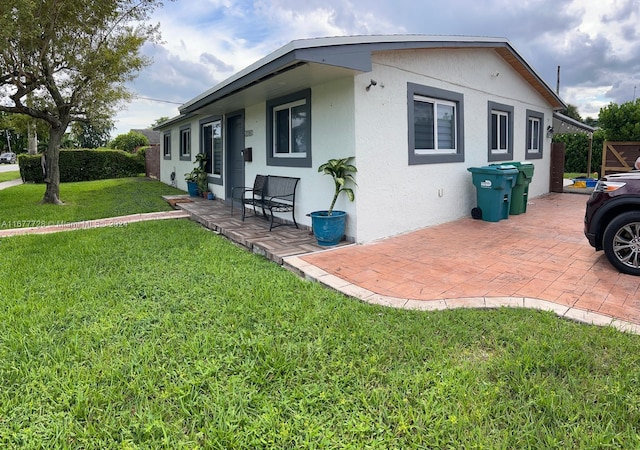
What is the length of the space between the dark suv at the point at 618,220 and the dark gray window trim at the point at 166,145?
1659 cm

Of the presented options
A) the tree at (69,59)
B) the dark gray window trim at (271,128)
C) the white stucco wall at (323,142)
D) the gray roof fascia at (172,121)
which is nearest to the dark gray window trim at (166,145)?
the gray roof fascia at (172,121)

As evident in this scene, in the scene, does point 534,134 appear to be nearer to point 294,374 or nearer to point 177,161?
point 294,374

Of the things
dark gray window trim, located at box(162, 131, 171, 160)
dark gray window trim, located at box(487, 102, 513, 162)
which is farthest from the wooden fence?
dark gray window trim, located at box(162, 131, 171, 160)

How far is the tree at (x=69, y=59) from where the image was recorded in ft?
32.4

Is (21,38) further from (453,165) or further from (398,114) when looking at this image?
(453,165)

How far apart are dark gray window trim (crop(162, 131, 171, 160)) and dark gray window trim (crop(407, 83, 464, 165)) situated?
13407mm

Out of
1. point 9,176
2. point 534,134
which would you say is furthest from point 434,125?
point 9,176

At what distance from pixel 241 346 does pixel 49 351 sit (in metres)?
1.44

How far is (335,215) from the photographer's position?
6.11m

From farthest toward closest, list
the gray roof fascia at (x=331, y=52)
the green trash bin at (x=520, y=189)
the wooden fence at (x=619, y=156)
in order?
the wooden fence at (x=619, y=156)
the green trash bin at (x=520, y=189)
the gray roof fascia at (x=331, y=52)

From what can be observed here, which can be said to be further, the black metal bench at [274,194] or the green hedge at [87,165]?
the green hedge at [87,165]

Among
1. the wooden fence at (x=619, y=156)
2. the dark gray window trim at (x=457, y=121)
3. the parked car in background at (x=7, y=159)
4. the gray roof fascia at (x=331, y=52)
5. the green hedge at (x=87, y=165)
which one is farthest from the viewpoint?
the parked car in background at (x=7, y=159)

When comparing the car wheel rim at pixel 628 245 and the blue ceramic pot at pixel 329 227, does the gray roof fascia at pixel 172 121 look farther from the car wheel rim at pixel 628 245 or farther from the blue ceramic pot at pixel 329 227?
the car wheel rim at pixel 628 245

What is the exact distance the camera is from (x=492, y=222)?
794cm
